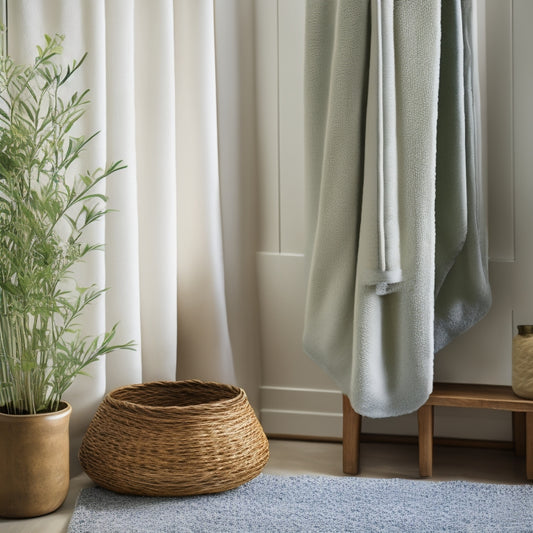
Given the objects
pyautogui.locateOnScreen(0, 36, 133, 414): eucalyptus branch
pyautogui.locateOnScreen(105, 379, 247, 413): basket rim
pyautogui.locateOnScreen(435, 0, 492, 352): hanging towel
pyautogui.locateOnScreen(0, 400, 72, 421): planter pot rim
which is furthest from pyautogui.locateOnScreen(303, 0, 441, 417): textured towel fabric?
pyautogui.locateOnScreen(0, 400, 72, 421): planter pot rim

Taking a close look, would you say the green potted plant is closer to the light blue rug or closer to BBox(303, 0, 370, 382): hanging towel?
the light blue rug

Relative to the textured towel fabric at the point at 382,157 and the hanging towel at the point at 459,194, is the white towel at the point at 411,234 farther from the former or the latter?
the hanging towel at the point at 459,194

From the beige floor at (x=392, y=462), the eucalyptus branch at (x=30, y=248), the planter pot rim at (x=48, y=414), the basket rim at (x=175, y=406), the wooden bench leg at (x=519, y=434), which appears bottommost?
the beige floor at (x=392, y=462)

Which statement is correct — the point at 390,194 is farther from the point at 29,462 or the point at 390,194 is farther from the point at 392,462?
the point at 29,462

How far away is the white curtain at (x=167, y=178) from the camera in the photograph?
187 centimetres

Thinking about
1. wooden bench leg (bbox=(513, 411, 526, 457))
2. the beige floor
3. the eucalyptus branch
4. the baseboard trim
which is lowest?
the beige floor

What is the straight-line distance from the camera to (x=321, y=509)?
5.42ft

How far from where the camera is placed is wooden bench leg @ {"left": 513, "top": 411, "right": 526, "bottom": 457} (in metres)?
2.02

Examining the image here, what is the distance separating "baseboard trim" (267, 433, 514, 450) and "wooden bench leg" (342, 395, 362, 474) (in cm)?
24

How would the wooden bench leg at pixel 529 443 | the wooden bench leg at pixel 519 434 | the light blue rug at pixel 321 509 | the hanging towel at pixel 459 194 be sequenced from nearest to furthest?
the light blue rug at pixel 321 509
the wooden bench leg at pixel 529 443
the hanging towel at pixel 459 194
the wooden bench leg at pixel 519 434

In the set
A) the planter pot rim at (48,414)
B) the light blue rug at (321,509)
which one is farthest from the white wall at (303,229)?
the planter pot rim at (48,414)

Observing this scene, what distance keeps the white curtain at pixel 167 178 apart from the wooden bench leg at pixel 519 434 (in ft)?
2.33

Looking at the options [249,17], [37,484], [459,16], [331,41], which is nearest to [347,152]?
[331,41]

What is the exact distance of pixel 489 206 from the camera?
2057 millimetres
